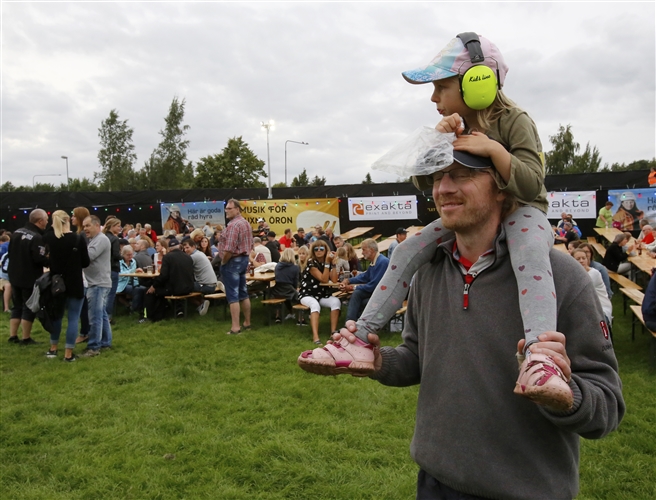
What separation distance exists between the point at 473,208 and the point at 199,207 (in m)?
19.9

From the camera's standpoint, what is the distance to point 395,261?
5.73 feet

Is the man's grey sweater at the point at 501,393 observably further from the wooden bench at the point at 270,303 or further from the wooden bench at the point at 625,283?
the wooden bench at the point at 625,283

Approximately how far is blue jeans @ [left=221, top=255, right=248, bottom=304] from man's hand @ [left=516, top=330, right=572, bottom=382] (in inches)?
269

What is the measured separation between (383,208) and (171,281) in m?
10.7

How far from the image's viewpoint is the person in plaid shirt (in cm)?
754

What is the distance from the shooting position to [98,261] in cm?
677

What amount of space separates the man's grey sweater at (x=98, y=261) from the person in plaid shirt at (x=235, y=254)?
→ 155 cm

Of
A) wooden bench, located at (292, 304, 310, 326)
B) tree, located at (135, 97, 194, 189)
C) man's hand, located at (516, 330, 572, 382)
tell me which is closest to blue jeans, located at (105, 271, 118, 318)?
wooden bench, located at (292, 304, 310, 326)

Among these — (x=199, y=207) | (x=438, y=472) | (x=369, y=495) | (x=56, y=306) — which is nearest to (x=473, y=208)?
(x=438, y=472)

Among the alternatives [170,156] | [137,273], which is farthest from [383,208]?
[170,156]

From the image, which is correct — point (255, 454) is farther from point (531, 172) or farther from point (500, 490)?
point (531, 172)

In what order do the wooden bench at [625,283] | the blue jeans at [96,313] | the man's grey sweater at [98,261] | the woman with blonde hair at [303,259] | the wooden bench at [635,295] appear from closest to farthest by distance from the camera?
the man's grey sweater at [98,261] < the blue jeans at [96,313] < the wooden bench at [635,295] < the wooden bench at [625,283] < the woman with blonde hair at [303,259]

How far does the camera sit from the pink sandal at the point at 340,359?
152cm

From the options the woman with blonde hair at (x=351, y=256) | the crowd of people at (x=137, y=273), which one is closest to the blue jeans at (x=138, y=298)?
the crowd of people at (x=137, y=273)
